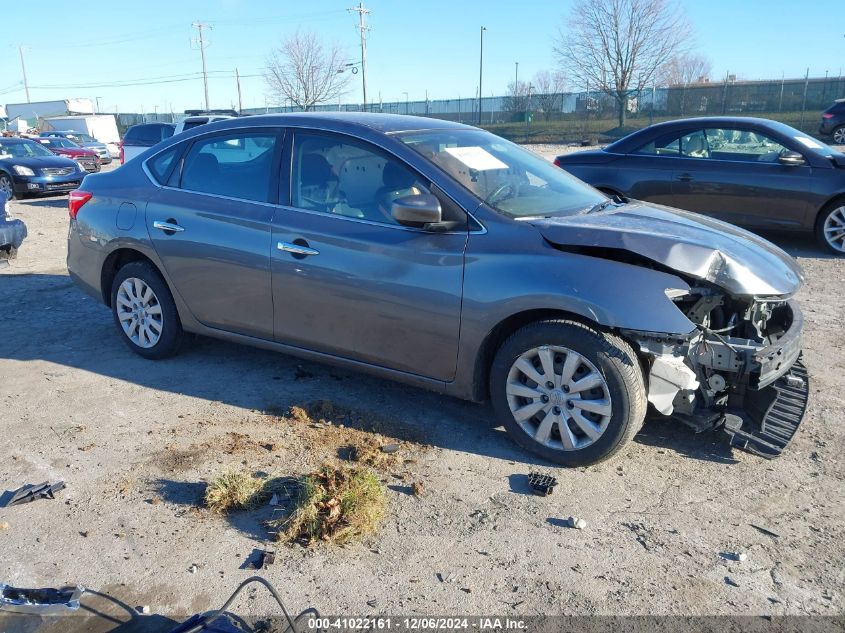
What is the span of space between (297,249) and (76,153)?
2271cm

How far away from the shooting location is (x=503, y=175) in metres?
4.41

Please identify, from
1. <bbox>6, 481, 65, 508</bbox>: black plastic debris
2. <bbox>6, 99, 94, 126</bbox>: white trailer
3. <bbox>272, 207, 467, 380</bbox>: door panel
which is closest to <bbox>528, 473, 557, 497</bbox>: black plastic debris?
<bbox>272, 207, 467, 380</bbox>: door panel

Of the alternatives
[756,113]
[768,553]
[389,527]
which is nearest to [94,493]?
[389,527]

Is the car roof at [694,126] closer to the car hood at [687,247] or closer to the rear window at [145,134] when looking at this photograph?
the car hood at [687,247]

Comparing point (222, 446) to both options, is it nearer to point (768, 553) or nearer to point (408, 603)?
point (408, 603)

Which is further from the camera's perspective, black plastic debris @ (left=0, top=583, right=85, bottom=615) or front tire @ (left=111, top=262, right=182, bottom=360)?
front tire @ (left=111, top=262, right=182, bottom=360)

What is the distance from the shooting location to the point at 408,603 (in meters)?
2.81

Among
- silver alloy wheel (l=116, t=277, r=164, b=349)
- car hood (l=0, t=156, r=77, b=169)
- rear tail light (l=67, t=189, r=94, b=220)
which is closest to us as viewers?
silver alloy wheel (l=116, t=277, r=164, b=349)

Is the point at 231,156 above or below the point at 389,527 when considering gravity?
above

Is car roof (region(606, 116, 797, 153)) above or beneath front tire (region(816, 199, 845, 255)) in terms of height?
above

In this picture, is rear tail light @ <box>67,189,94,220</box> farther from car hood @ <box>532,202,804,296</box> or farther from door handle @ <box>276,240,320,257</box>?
car hood @ <box>532,202,804,296</box>

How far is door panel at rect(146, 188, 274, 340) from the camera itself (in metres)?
4.59

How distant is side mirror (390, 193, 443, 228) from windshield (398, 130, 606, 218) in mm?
261

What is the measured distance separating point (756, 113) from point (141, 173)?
40.0 meters
